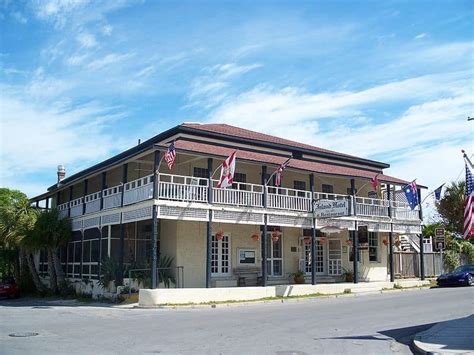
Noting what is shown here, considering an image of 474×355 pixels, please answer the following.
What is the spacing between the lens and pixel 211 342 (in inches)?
452

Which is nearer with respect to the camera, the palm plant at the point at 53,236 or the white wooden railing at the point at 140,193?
the white wooden railing at the point at 140,193

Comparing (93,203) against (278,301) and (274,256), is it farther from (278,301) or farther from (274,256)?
(278,301)

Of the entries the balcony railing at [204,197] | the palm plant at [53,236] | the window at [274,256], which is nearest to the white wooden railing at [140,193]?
the balcony railing at [204,197]

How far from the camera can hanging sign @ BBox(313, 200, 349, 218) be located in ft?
80.8

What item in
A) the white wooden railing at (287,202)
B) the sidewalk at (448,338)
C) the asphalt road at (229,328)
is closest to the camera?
the sidewalk at (448,338)

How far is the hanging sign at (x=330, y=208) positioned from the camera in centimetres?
2462

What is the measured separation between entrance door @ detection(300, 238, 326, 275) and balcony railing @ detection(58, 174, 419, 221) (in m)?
2.77

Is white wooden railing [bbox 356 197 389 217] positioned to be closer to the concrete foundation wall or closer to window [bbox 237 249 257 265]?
the concrete foundation wall

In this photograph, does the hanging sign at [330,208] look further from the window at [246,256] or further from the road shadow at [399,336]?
the road shadow at [399,336]

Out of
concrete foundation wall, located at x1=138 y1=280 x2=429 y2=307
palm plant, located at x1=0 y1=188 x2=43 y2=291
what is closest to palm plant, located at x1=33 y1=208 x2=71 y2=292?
palm plant, located at x1=0 y1=188 x2=43 y2=291

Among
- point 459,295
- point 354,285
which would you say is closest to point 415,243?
point 354,285

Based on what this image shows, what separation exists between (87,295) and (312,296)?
1064 centimetres

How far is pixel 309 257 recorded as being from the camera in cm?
2967

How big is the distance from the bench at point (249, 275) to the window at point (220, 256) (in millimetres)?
552
